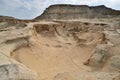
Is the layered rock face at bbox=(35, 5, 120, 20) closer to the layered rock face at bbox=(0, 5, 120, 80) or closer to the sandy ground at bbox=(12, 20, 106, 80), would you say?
the layered rock face at bbox=(0, 5, 120, 80)

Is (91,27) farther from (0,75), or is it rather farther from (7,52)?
(0,75)

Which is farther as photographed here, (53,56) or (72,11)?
(72,11)

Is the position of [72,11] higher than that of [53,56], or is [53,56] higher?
[72,11]

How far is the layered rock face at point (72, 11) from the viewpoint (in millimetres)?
19456

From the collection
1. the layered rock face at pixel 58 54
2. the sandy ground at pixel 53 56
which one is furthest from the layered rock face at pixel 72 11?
the sandy ground at pixel 53 56

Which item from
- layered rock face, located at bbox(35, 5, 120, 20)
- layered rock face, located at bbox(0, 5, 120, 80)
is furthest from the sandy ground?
layered rock face, located at bbox(35, 5, 120, 20)

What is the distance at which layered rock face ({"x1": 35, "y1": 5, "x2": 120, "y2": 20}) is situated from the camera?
1946 centimetres

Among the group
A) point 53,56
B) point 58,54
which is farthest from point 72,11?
point 53,56

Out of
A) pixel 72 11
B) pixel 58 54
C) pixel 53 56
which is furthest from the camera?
pixel 72 11

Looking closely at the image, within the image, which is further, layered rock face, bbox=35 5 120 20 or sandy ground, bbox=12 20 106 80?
layered rock face, bbox=35 5 120 20

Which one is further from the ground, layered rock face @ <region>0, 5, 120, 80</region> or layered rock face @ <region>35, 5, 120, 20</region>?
layered rock face @ <region>35, 5, 120, 20</region>

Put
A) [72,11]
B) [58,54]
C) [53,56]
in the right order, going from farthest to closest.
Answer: [72,11] → [58,54] → [53,56]

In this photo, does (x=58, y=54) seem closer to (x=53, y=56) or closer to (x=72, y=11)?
(x=53, y=56)

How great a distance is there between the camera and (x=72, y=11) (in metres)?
20.3
